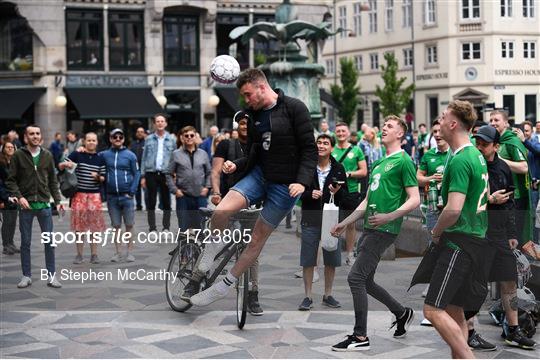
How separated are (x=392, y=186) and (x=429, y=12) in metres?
49.7

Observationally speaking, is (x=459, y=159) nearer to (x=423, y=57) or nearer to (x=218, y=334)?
(x=218, y=334)

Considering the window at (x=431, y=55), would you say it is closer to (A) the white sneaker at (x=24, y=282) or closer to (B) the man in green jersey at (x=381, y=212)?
(A) the white sneaker at (x=24, y=282)

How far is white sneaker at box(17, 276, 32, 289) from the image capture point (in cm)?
1097

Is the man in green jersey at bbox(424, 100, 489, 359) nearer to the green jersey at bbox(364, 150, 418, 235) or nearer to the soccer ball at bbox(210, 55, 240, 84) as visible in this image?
the green jersey at bbox(364, 150, 418, 235)

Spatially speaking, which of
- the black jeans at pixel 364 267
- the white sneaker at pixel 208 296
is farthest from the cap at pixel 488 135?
the white sneaker at pixel 208 296

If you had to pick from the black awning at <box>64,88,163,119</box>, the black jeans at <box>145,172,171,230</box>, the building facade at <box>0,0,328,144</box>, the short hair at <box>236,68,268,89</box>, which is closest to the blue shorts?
the short hair at <box>236,68,268,89</box>

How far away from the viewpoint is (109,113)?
35.0 meters

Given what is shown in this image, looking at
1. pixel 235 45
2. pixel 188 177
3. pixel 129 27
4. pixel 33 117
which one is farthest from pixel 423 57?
pixel 188 177

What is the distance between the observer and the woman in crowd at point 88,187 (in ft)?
41.3

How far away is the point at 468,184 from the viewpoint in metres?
6.37

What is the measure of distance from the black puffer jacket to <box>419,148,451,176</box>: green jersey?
3279 mm

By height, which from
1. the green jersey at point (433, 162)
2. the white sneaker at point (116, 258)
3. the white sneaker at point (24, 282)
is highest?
the green jersey at point (433, 162)

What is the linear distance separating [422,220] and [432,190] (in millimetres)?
612

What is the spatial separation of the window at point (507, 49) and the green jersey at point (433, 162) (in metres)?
33.5
